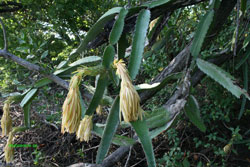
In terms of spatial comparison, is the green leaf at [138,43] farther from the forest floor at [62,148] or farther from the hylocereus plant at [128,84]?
the forest floor at [62,148]

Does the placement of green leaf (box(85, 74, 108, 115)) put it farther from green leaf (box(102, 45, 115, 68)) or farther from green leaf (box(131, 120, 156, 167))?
green leaf (box(131, 120, 156, 167))

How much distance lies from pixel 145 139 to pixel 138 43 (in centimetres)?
34

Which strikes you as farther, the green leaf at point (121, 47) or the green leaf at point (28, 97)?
the green leaf at point (28, 97)

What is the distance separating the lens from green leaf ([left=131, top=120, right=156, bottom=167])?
69cm

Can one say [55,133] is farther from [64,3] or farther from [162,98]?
[64,3]

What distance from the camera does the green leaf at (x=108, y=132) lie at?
2.50ft

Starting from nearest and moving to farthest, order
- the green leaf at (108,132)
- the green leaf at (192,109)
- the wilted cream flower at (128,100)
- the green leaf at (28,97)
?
the wilted cream flower at (128,100)
the green leaf at (108,132)
the green leaf at (192,109)
the green leaf at (28,97)

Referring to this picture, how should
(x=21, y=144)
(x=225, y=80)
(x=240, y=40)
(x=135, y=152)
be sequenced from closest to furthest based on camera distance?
(x=225, y=80) < (x=240, y=40) < (x=135, y=152) < (x=21, y=144)

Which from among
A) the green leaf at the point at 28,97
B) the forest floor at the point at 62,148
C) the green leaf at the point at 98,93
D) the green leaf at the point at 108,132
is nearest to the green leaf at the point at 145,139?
the green leaf at the point at 108,132

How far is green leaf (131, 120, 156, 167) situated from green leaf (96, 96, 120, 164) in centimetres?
11

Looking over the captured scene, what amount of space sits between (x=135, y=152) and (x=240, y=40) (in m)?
1.11

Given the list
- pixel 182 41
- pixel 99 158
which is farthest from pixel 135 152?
pixel 99 158

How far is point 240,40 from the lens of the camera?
144 centimetres

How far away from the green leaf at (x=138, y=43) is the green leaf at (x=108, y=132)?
12 centimetres
